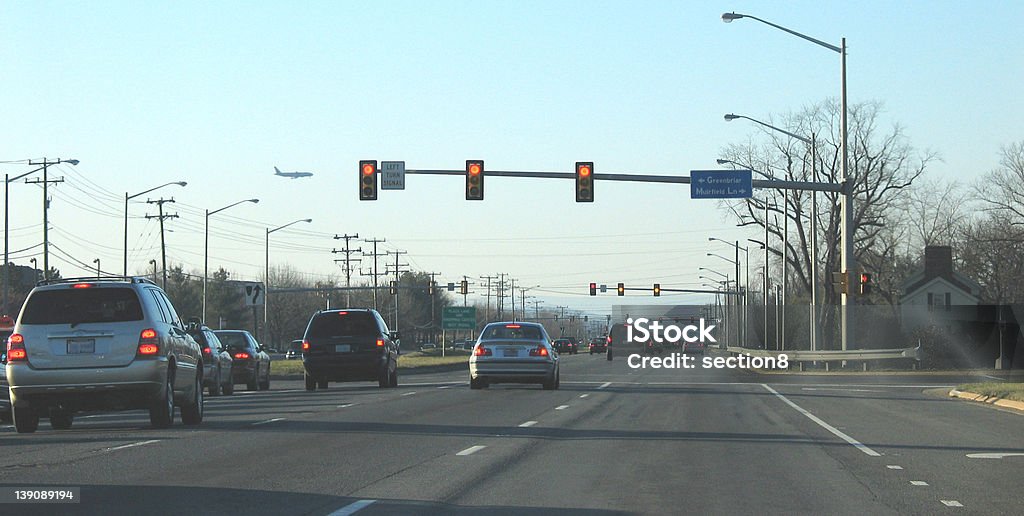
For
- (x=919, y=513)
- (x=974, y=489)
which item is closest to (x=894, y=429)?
(x=974, y=489)

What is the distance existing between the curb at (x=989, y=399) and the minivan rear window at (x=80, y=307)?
56.0 ft

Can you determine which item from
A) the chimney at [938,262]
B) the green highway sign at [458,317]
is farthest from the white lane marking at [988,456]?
the chimney at [938,262]

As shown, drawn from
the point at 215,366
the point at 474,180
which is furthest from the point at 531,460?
the point at 474,180

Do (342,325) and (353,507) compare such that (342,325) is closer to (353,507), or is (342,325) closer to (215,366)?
(215,366)

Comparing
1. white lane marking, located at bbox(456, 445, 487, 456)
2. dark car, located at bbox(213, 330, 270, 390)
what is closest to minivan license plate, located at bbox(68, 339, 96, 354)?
white lane marking, located at bbox(456, 445, 487, 456)

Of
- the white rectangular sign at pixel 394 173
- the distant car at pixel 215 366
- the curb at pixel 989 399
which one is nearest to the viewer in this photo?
the curb at pixel 989 399

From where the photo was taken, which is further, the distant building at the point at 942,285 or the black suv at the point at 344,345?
the distant building at the point at 942,285

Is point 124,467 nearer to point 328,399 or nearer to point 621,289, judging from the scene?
point 328,399

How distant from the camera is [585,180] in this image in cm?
3716

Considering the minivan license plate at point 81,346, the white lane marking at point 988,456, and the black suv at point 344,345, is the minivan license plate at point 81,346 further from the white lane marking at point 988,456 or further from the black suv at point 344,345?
the black suv at point 344,345

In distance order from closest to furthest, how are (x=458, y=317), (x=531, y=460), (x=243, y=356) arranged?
(x=531, y=460)
(x=243, y=356)
(x=458, y=317)

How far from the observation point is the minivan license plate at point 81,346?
1805 cm

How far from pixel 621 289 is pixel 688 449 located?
66329 millimetres

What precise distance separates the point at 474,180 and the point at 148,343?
19.7 meters
